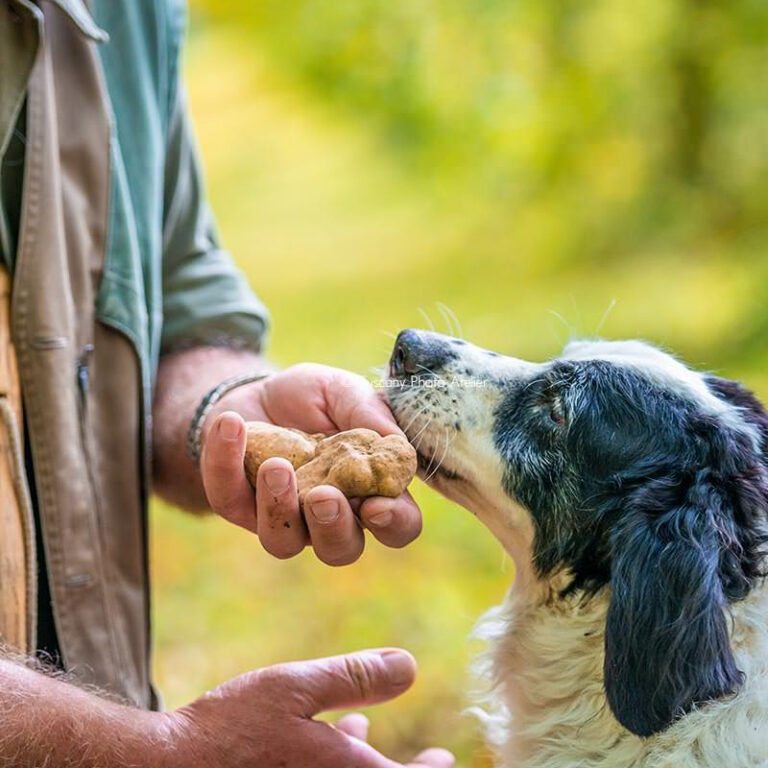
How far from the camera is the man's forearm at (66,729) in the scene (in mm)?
2033

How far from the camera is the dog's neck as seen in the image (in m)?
2.13

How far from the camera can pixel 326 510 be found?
2135 mm

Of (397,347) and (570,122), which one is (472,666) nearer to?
(397,347)

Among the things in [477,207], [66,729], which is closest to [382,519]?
[66,729]

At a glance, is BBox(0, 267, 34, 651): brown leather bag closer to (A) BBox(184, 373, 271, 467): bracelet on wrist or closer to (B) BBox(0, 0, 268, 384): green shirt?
(B) BBox(0, 0, 268, 384): green shirt

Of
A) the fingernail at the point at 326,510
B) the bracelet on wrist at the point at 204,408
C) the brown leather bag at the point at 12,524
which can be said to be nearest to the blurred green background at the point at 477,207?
the bracelet on wrist at the point at 204,408

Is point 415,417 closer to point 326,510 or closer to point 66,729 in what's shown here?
point 326,510

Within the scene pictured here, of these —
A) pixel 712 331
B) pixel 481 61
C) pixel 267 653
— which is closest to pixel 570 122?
pixel 481 61

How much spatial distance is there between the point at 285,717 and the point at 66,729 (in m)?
0.43

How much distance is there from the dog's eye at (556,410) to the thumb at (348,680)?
0.60 m

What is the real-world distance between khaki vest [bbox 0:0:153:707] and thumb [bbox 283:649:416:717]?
56 centimetres

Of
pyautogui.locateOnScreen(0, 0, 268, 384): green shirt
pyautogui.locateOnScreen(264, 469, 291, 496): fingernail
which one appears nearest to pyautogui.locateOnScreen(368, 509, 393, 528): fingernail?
pyautogui.locateOnScreen(264, 469, 291, 496): fingernail

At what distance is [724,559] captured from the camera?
7.02ft

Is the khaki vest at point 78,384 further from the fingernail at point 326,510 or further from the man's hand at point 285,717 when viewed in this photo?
the fingernail at point 326,510
